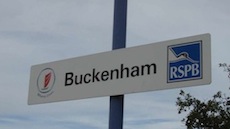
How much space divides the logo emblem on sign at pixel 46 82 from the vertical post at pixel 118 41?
636 mm

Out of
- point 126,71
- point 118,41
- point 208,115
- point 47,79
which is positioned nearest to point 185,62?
point 126,71

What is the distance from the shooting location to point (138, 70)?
377cm

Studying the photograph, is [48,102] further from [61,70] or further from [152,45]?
[152,45]

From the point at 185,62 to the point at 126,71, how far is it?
50 centimetres

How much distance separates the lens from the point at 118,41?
399 cm

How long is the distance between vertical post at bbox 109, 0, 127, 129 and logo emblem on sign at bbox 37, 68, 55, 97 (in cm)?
64

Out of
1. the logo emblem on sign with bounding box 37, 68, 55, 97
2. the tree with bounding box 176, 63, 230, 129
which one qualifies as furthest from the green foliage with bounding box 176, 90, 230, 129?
the logo emblem on sign with bounding box 37, 68, 55, 97

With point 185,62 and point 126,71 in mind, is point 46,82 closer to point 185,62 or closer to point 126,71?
point 126,71

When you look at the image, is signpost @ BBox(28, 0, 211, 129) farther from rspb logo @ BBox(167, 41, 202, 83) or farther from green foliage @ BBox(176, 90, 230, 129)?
green foliage @ BBox(176, 90, 230, 129)

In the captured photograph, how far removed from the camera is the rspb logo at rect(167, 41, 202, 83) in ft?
11.6

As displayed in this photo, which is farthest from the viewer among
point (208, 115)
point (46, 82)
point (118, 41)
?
point (208, 115)

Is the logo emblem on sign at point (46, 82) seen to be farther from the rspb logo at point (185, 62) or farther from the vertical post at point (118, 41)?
the rspb logo at point (185, 62)

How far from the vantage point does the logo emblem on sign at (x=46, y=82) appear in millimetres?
4172

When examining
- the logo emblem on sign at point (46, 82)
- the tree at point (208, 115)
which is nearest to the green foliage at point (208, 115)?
the tree at point (208, 115)
